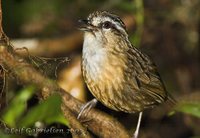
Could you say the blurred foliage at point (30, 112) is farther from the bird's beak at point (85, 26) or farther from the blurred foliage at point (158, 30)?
the blurred foliage at point (158, 30)

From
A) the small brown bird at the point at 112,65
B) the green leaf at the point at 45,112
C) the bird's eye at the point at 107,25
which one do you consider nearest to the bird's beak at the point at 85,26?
the small brown bird at the point at 112,65

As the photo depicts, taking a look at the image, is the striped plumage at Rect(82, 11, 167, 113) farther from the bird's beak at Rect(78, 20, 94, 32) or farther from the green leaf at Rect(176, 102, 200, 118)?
the green leaf at Rect(176, 102, 200, 118)

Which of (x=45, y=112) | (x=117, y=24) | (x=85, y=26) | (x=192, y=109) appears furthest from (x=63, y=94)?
(x=45, y=112)

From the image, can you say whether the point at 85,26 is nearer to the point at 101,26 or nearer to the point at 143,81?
the point at 101,26

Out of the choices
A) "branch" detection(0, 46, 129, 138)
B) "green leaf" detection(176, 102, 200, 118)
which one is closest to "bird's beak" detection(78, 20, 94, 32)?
"branch" detection(0, 46, 129, 138)

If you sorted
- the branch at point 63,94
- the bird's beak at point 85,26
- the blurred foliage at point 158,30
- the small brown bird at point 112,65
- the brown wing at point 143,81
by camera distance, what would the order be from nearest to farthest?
the branch at point 63,94
the bird's beak at point 85,26
the small brown bird at point 112,65
the brown wing at point 143,81
the blurred foliage at point 158,30

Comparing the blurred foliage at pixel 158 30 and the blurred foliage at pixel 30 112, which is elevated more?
the blurred foliage at pixel 30 112

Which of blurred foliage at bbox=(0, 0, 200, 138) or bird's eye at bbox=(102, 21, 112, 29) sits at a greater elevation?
bird's eye at bbox=(102, 21, 112, 29)

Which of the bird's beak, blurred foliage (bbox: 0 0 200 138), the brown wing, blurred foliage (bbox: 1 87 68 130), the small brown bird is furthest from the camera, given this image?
blurred foliage (bbox: 0 0 200 138)
